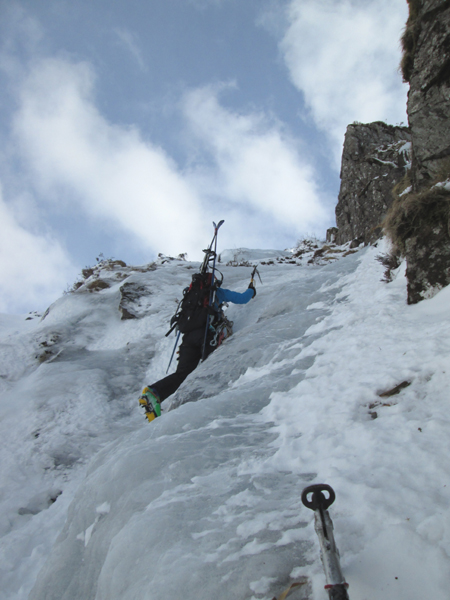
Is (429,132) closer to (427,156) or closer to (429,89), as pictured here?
(427,156)

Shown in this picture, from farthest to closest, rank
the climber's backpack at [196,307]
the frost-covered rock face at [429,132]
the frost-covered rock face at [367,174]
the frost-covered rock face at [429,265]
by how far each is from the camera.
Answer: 1. the frost-covered rock face at [367,174]
2. the climber's backpack at [196,307]
3. the frost-covered rock face at [429,132]
4. the frost-covered rock face at [429,265]

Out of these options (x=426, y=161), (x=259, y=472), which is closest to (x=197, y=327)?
(x=259, y=472)

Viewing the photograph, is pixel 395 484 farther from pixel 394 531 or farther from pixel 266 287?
pixel 266 287

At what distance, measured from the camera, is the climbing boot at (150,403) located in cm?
446

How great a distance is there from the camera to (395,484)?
1.50 m

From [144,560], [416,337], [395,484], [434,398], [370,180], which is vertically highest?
[370,180]

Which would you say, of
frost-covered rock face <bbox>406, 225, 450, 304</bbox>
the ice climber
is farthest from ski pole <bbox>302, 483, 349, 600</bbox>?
the ice climber

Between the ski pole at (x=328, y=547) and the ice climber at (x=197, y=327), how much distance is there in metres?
3.78

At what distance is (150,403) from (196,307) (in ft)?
6.54

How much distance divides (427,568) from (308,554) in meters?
0.43

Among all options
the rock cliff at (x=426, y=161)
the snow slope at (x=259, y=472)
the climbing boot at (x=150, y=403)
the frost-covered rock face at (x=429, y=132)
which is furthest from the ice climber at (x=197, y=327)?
the frost-covered rock face at (x=429, y=132)

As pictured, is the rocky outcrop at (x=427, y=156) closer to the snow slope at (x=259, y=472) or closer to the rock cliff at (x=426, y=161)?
the rock cliff at (x=426, y=161)

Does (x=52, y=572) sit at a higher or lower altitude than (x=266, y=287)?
lower

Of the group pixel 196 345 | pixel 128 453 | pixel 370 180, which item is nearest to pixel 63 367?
pixel 196 345
